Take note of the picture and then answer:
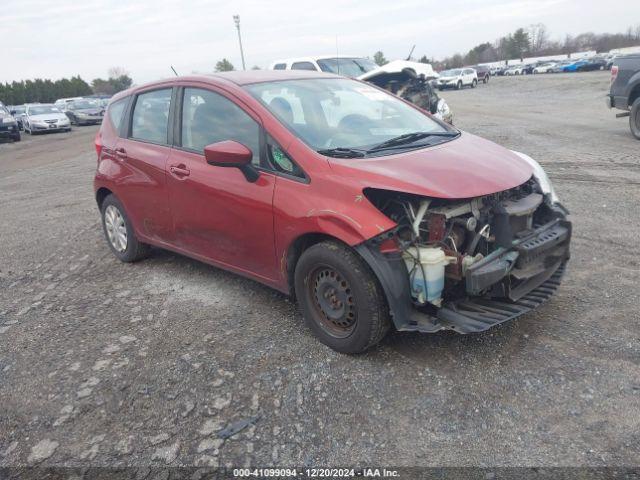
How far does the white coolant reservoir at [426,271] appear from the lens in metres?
3.05

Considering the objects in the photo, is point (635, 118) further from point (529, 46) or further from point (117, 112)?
point (529, 46)

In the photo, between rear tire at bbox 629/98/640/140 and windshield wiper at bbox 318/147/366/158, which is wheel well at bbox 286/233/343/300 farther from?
rear tire at bbox 629/98/640/140

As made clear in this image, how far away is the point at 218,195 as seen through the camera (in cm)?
392

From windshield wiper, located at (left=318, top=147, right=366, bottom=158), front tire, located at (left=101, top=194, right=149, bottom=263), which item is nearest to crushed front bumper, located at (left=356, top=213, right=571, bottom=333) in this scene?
windshield wiper, located at (left=318, top=147, right=366, bottom=158)

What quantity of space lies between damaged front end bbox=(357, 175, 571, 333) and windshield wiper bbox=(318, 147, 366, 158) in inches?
15.2

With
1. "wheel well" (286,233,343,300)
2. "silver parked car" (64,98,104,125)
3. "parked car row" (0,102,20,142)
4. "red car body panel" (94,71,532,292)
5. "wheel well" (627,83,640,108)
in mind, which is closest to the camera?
"red car body panel" (94,71,532,292)

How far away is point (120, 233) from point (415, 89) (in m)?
7.54

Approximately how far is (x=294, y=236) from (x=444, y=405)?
1.36 metres

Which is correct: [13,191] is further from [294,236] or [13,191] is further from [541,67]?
[541,67]

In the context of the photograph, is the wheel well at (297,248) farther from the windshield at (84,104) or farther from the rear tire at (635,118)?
the windshield at (84,104)

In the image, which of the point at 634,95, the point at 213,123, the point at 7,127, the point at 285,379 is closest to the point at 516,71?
the point at 7,127

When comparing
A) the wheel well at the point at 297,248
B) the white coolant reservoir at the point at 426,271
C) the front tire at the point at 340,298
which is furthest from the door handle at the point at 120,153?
the white coolant reservoir at the point at 426,271

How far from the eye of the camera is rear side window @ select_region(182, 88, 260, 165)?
3.79 m

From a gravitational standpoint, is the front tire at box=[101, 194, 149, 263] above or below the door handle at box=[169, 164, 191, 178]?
below
